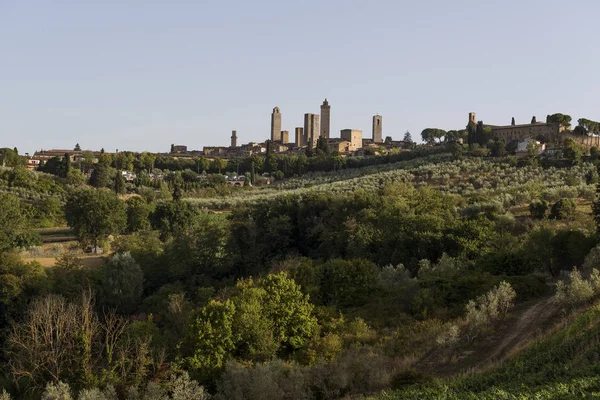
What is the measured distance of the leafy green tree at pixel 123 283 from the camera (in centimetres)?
2898

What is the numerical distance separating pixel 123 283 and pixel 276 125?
112543 millimetres

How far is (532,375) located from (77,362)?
41.4 ft

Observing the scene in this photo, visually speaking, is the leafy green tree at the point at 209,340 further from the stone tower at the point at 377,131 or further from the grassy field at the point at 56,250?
the stone tower at the point at 377,131

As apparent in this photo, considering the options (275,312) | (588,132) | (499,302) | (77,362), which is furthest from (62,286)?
(588,132)

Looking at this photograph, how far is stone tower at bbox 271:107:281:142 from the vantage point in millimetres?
139000

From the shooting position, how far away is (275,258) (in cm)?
3475

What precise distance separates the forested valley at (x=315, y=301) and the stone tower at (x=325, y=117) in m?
88.3

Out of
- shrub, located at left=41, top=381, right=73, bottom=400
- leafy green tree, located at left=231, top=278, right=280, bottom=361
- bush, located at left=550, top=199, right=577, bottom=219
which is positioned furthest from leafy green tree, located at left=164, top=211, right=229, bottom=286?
bush, located at left=550, top=199, right=577, bottom=219

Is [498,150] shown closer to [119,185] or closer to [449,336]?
[119,185]

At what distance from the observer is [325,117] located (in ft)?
444

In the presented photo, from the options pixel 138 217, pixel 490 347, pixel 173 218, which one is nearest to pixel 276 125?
pixel 138 217

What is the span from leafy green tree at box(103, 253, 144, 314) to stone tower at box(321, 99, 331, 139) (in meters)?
106

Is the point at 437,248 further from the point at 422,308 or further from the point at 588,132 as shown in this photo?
the point at 588,132

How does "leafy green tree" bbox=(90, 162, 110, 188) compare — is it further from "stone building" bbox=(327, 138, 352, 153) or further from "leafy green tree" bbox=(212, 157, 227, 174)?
"stone building" bbox=(327, 138, 352, 153)
